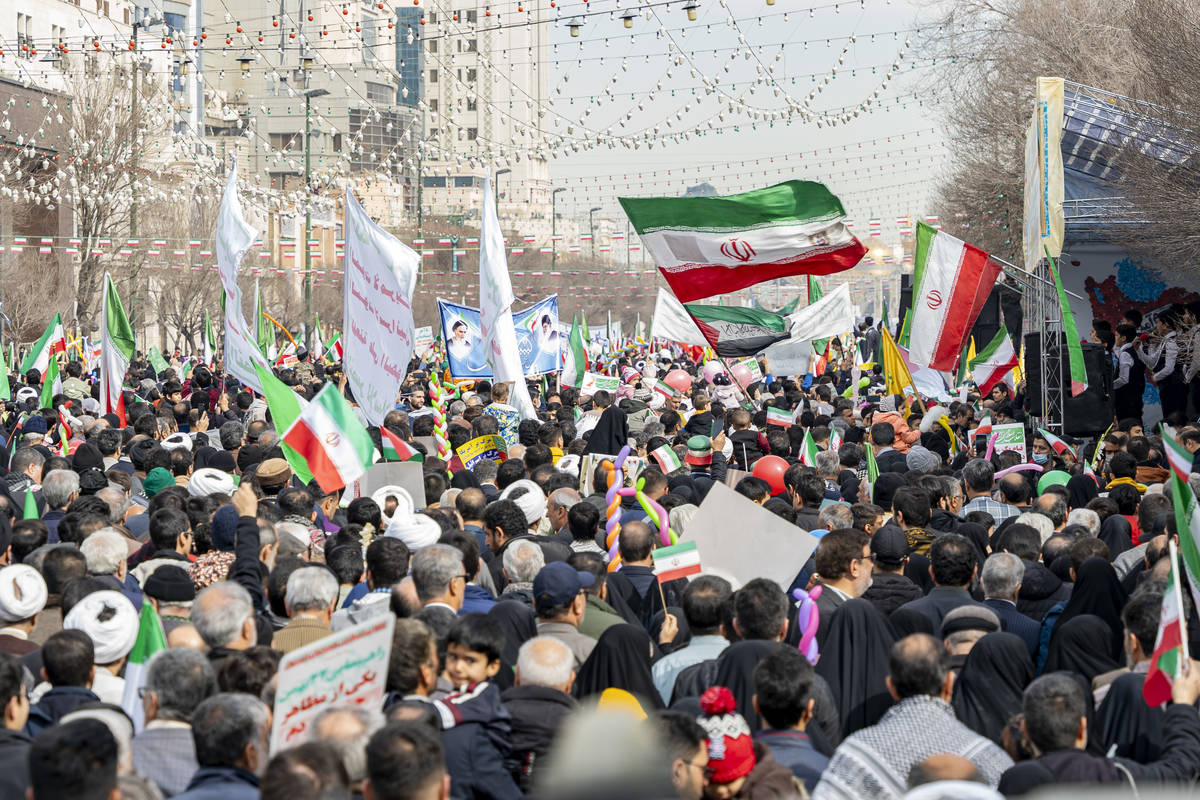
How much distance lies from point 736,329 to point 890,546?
6.75 meters

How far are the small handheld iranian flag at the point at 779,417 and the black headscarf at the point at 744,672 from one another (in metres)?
9.42

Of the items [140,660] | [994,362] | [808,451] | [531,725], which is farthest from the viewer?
[994,362]

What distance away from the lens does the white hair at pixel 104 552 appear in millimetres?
7934

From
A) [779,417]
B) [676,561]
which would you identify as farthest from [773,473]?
[676,561]

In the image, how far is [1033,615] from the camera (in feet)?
25.6

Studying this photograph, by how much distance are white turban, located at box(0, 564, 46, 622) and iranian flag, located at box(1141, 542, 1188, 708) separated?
15.8ft

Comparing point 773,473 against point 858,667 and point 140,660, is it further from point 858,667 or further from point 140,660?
point 140,660

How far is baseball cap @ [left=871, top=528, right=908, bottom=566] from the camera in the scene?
7.89 m

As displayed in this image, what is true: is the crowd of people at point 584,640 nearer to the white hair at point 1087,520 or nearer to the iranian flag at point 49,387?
the white hair at point 1087,520

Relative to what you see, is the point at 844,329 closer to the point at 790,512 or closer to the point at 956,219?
the point at 790,512

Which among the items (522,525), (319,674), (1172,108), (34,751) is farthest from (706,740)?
(1172,108)

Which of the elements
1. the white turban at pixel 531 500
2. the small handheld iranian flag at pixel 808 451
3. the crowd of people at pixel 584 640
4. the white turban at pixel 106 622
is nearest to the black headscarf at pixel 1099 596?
the crowd of people at pixel 584 640

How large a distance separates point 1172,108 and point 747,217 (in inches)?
251

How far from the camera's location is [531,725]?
18.4 ft
